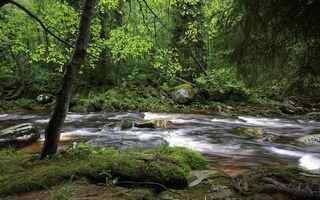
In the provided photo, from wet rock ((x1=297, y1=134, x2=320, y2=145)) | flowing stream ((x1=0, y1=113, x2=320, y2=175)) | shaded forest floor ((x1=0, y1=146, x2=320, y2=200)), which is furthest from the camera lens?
wet rock ((x1=297, y1=134, x2=320, y2=145))

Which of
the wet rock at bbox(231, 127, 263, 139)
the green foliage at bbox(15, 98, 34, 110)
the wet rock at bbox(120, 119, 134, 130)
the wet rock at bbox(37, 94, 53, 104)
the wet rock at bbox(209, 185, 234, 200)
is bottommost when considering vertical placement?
the wet rock at bbox(209, 185, 234, 200)

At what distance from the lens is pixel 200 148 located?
11.4 m

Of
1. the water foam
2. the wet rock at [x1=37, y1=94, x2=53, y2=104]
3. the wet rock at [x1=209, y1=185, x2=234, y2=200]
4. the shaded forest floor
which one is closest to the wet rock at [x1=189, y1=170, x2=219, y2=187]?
the shaded forest floor

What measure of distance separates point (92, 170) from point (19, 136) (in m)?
6.69

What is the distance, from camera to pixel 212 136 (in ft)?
44.5

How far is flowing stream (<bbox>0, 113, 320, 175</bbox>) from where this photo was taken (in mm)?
10253

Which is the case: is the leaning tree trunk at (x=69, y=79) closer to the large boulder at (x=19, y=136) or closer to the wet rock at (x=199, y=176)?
the wet rock at (x=199, y=176)

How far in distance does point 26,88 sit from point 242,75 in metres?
22.3

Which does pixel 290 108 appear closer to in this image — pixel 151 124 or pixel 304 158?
pixel 151 124

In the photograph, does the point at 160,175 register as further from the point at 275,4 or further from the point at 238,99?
the point at 238,99

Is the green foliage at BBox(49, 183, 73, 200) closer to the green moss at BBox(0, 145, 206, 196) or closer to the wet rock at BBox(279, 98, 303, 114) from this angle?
the green moss at BBox(0, 145, 206, 196)

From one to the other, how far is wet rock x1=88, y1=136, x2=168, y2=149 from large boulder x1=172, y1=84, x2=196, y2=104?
11250 millimetres

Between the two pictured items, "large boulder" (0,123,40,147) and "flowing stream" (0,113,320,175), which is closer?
"flowing stream" (0,113,320,175)

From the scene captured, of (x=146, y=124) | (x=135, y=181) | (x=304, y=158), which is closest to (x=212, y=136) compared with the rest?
(x=146, y=124)
